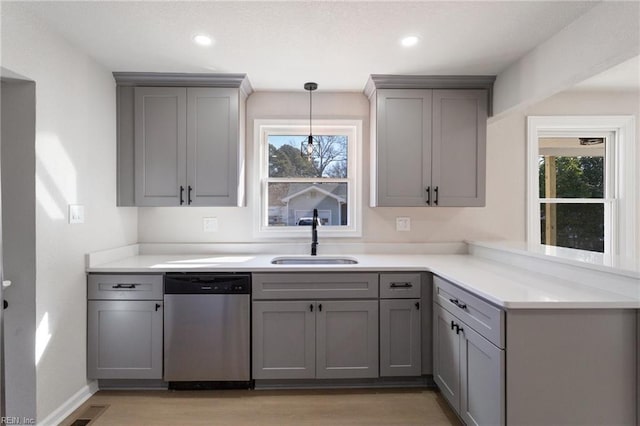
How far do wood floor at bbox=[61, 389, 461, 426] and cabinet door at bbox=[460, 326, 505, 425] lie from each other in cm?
36

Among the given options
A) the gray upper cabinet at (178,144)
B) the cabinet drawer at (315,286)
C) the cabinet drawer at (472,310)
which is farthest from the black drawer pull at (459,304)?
the gray upper cabinet at (178,144)

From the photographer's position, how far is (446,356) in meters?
2.23

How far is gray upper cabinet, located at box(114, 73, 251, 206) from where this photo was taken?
9.08 ft

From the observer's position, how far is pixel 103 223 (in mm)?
2596

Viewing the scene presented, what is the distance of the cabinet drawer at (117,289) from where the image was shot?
95.0 inches

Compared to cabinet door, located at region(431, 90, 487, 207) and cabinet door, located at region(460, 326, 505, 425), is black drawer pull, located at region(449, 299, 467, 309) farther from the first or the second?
cabinet door, located at region(431, 90, 487, 207)

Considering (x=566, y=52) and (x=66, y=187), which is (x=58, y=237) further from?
(x=566, y=52)

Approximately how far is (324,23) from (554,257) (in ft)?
6.33

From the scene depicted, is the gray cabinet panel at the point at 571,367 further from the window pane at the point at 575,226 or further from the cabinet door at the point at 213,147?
the cabinet door at the point at 213,147

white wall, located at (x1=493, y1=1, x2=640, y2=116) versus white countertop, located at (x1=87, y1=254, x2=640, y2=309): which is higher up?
white wall, located at (x1=493, y1=1, x2=640, y2=116)

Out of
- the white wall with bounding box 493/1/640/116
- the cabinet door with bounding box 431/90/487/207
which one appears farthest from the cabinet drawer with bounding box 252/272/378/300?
the white wall with bounding box 493/1/640/116

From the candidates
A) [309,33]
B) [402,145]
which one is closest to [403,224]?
[402,145]

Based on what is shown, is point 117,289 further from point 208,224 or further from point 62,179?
point 208,224

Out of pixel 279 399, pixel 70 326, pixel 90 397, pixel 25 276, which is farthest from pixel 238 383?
pixel 25 276
